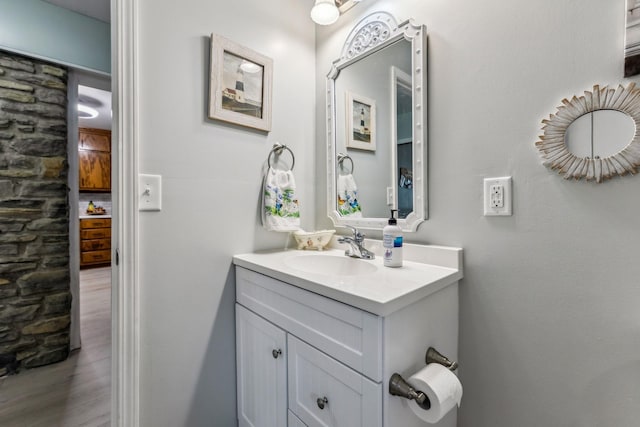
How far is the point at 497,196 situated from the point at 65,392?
2468 millimetres

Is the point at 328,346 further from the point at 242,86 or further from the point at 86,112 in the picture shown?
the point at 86,112

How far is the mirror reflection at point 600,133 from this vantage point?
73 cm

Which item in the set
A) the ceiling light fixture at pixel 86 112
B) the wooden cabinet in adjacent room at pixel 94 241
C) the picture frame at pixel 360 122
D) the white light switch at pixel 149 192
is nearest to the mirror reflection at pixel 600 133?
the picture frame at pixel 360 122

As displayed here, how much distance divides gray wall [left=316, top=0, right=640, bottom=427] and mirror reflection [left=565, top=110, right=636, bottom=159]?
0.08 metres

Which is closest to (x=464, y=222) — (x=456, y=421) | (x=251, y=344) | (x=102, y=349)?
(x=456, y=421)

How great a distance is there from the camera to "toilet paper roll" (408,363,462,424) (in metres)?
0.69

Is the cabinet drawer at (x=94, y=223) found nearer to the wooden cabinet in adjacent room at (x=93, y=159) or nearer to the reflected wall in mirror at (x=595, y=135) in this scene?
the wooden cabinet in adjacent room at (x=93, y=159)

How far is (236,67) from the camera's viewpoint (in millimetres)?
1258

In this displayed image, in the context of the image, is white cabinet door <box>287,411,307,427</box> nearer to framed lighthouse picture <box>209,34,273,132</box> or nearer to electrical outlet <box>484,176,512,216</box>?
electrical outlet <box>484,176,512,216</box>

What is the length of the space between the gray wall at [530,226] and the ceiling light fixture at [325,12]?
1.20 feet

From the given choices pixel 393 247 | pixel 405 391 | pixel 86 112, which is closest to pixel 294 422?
pixel 405 391

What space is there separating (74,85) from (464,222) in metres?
2.72

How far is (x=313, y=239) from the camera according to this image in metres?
1.43

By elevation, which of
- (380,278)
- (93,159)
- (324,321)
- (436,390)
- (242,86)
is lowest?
(436,390)
